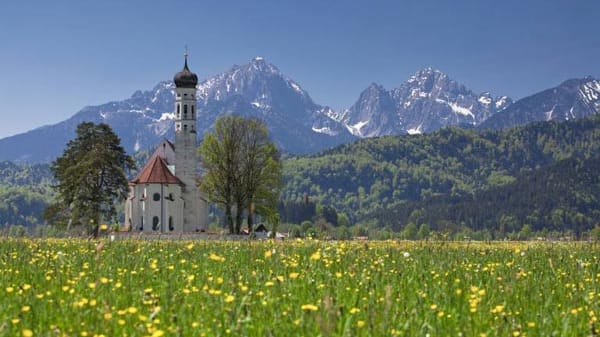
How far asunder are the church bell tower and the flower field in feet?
273

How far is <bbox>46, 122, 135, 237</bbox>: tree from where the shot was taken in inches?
2785

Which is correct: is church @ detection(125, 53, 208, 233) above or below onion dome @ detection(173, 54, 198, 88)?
below

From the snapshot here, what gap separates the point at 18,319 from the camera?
8031mm

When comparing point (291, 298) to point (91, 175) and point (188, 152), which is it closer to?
point (91, 175)

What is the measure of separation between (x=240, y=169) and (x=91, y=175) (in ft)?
48.8

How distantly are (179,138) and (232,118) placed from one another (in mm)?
25346

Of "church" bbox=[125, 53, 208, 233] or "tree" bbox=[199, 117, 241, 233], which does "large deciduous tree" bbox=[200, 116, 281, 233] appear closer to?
"tree" bbox=[199, 117, 241, 233]

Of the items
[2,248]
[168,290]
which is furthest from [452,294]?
[2,248]

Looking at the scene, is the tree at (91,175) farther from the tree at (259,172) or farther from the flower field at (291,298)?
the flower field at (291,298)

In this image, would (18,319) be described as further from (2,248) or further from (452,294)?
(2,248)

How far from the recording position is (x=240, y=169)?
77.7 m

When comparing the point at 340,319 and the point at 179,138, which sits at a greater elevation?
the point at 179,138

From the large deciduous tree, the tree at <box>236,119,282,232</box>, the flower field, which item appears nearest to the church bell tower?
the large deciduous tree

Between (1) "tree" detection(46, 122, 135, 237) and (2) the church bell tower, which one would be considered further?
(2) the church bell tower
